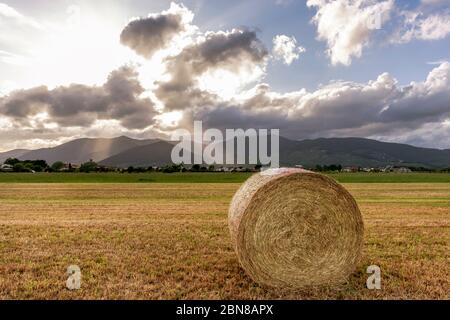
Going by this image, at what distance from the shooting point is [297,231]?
8227mm

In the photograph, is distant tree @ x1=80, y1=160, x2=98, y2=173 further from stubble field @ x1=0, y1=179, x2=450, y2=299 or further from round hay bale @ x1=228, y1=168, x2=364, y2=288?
round hay bale @ x1=228, y1=168, x2=364, y2=288

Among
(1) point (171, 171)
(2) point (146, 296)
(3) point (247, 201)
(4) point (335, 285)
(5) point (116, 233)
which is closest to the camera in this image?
(2) point (146, 296)

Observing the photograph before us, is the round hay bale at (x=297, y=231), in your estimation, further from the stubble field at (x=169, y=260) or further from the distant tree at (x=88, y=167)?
the distant tree at (x=88, y=167)

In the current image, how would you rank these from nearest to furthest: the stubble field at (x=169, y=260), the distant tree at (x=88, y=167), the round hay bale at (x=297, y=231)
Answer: the stubble field at (x=169, y=260) < the round hay bale at (x=297, y=231) < the distant tree at (x=88, y=167)

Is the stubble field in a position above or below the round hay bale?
below

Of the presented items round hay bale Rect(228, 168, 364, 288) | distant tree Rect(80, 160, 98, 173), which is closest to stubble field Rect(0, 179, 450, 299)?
round hay bale Rect(228, 168, 364, 288)

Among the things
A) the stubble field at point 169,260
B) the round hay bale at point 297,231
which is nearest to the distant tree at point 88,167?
the stubble field at point 169,260

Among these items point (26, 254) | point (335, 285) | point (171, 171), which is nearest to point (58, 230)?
point (26, 254)

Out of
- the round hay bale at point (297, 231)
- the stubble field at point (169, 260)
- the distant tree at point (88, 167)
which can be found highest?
the distant tree at point (88, 167)

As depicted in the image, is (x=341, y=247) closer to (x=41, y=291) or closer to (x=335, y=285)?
(x=335, y=285)

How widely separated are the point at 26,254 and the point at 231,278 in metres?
5.33

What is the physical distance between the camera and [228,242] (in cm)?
1170

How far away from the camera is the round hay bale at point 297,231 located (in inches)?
313

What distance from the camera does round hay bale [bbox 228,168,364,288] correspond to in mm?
7949
